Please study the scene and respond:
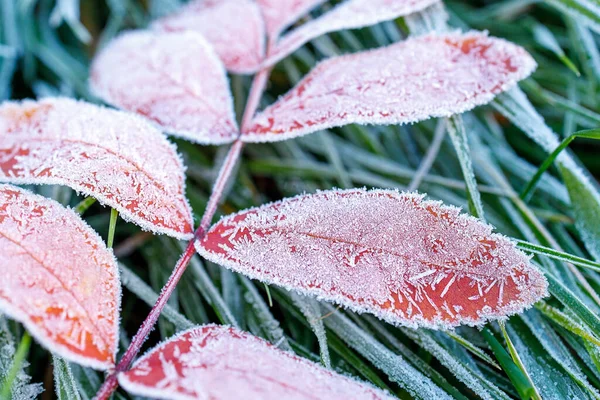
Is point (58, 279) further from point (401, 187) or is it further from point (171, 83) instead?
point (401, 187)

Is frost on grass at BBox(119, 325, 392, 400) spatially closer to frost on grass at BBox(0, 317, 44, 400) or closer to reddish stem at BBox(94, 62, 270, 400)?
reddish stem at BBox(94, 62, 270, 400)

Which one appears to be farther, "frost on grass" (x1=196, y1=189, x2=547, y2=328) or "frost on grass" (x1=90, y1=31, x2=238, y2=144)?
"frost on grass" (x1=90, y1=31, x2=238, y2=144)

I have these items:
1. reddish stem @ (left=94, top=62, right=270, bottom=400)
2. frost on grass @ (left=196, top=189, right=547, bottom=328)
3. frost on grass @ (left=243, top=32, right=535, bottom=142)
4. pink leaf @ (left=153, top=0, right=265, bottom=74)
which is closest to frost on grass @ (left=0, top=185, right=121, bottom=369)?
reddish stem @ (left=94, top=62, right=270, bottom=400)

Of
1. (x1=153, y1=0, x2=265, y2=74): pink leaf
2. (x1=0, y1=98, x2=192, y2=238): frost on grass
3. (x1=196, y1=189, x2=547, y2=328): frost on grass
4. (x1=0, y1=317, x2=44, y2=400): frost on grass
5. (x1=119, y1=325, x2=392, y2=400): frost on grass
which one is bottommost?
(x1=0, y1=317, x2=44, y2=400): frost on grass

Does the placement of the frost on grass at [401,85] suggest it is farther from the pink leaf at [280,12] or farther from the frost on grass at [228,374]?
the frost on grass at [228,374]

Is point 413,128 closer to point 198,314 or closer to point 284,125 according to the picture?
point 284,125

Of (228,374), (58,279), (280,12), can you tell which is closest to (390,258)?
(228,374)

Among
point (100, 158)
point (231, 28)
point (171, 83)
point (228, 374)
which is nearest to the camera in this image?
point (228, 374)
